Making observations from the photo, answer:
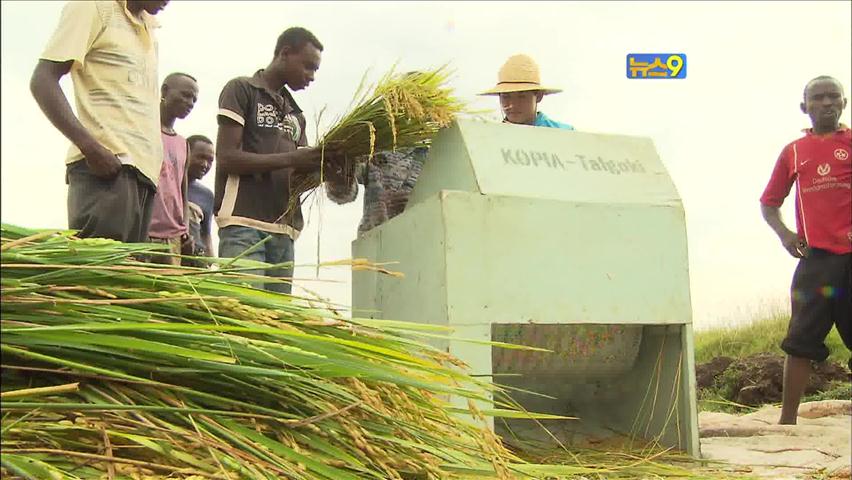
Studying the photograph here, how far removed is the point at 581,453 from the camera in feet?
10.1

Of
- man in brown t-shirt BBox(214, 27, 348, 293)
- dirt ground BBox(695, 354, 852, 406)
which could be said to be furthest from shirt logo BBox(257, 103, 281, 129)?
dirt ground BBox(695, 354, 852, 406)

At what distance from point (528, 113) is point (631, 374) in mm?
1562

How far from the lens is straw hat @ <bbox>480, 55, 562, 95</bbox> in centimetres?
421

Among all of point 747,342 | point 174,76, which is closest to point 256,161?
point 174,76

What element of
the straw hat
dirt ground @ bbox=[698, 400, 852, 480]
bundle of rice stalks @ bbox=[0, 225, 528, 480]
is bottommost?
dirt ground @ bbox=[698, 400, 852, 480]

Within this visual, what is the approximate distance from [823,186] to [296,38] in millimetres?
3401

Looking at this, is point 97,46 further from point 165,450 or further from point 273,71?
point 165,450

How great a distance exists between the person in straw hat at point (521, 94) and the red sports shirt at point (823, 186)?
173cm

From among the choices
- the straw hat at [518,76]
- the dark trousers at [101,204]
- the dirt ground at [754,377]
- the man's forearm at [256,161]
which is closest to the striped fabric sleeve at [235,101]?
the man's forearm at [256,161]

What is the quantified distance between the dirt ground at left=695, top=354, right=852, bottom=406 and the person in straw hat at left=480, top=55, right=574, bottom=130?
401 centimetres

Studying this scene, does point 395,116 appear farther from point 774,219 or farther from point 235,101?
point 774,219

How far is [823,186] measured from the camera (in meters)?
4.77

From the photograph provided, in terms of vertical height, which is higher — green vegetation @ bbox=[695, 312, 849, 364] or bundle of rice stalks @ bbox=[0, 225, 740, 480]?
bundle of rice stalks @ bbox=[0, 225, 740, 480]

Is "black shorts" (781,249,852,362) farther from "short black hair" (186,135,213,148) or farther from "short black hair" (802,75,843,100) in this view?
"short black hair" (186,135,213,148)
